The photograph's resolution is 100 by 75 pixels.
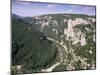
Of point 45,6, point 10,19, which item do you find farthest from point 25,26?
point 45,6

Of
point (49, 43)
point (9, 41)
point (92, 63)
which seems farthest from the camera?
point (92, 63)

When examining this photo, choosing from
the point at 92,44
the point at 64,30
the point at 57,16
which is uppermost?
the point at 57,16

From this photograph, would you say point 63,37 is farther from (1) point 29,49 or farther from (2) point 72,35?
(1) point 29,49

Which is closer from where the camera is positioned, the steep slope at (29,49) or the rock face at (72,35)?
the steep slope at (29,49)

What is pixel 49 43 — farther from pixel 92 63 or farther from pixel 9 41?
pixel 92 63

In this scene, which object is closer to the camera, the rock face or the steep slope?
the steep slope
